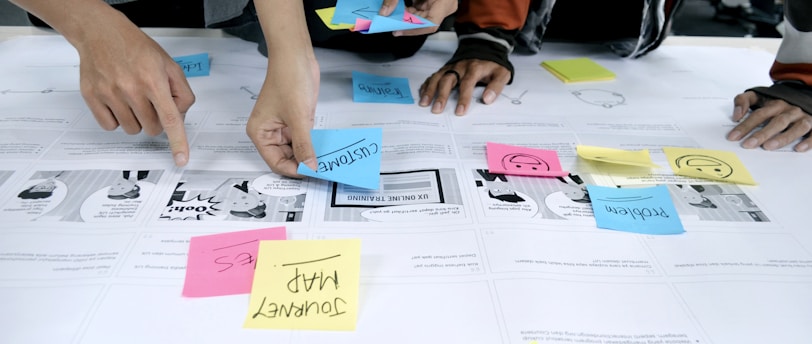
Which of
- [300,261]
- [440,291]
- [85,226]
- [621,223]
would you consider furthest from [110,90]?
[621,223]

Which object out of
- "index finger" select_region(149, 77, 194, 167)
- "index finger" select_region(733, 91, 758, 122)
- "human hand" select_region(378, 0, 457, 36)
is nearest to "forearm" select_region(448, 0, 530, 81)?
"human hand" select_region(378, 0, 457, 36)

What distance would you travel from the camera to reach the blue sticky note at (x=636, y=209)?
541 millimetres

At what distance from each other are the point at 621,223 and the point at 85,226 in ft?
1.63

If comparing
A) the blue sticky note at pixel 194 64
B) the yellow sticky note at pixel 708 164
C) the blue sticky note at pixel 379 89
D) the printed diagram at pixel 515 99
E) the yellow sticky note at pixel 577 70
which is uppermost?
the yellow sticky note at pixel 708 164

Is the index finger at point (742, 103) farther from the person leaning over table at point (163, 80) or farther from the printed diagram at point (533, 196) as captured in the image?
the person leaning over table at point (163, 80)

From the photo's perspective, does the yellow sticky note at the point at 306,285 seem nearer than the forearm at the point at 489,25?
Yes

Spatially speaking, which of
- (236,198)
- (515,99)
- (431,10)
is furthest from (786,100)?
(236,198)

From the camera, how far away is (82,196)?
55cm

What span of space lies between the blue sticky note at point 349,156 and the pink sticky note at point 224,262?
9 cm

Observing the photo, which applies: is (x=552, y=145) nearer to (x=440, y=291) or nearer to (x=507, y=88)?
(x=507, y=88)

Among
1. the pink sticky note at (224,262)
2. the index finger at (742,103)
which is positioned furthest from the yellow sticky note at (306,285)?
the index finger at (742,103)

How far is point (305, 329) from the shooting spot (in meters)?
0.41

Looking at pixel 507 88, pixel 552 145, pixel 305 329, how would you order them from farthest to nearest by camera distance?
pixel 507 88, pixel 552 145, pixel 305 329

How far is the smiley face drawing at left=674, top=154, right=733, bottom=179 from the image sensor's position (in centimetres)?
64
